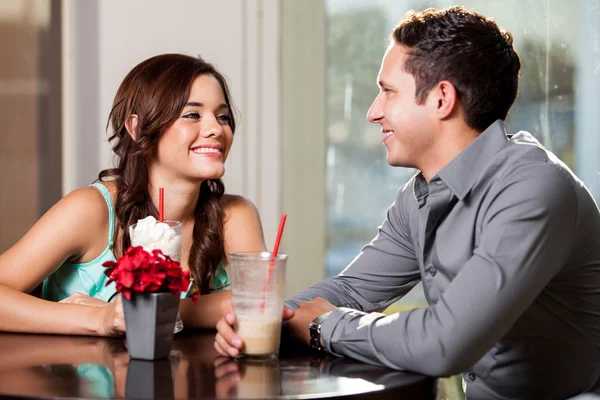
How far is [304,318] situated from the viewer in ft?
5.35

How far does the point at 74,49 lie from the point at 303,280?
57.7 inches

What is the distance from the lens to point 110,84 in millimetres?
3586

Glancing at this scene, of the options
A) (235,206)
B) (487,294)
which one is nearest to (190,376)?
(487,294)

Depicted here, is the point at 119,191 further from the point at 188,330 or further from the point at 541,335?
the point at 541,335

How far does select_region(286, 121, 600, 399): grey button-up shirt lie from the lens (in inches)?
55.6

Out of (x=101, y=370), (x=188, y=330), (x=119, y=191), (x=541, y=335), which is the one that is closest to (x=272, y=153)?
(x=119, y=191)

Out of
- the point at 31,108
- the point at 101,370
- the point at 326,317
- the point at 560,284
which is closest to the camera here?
the point at 101,370

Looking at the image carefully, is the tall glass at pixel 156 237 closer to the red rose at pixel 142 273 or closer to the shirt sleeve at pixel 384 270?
the red rose at pixel 142 273

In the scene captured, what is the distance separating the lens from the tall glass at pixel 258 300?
4.72 feet

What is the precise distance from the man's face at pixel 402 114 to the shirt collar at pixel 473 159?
11 cm

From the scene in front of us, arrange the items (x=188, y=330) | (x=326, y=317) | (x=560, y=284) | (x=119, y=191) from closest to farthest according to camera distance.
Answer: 1. (x=326, y=317)
2. (x=560, y=284)
3. (x=188, y=330)
4. (x=119, y=191)

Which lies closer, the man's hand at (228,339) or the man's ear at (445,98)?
the man's hand at (228,339)

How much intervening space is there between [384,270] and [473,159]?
1.34ft

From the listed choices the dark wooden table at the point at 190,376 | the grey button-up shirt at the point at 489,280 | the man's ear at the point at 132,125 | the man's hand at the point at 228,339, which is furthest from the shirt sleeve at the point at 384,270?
the man's ear at the point at 132,125
